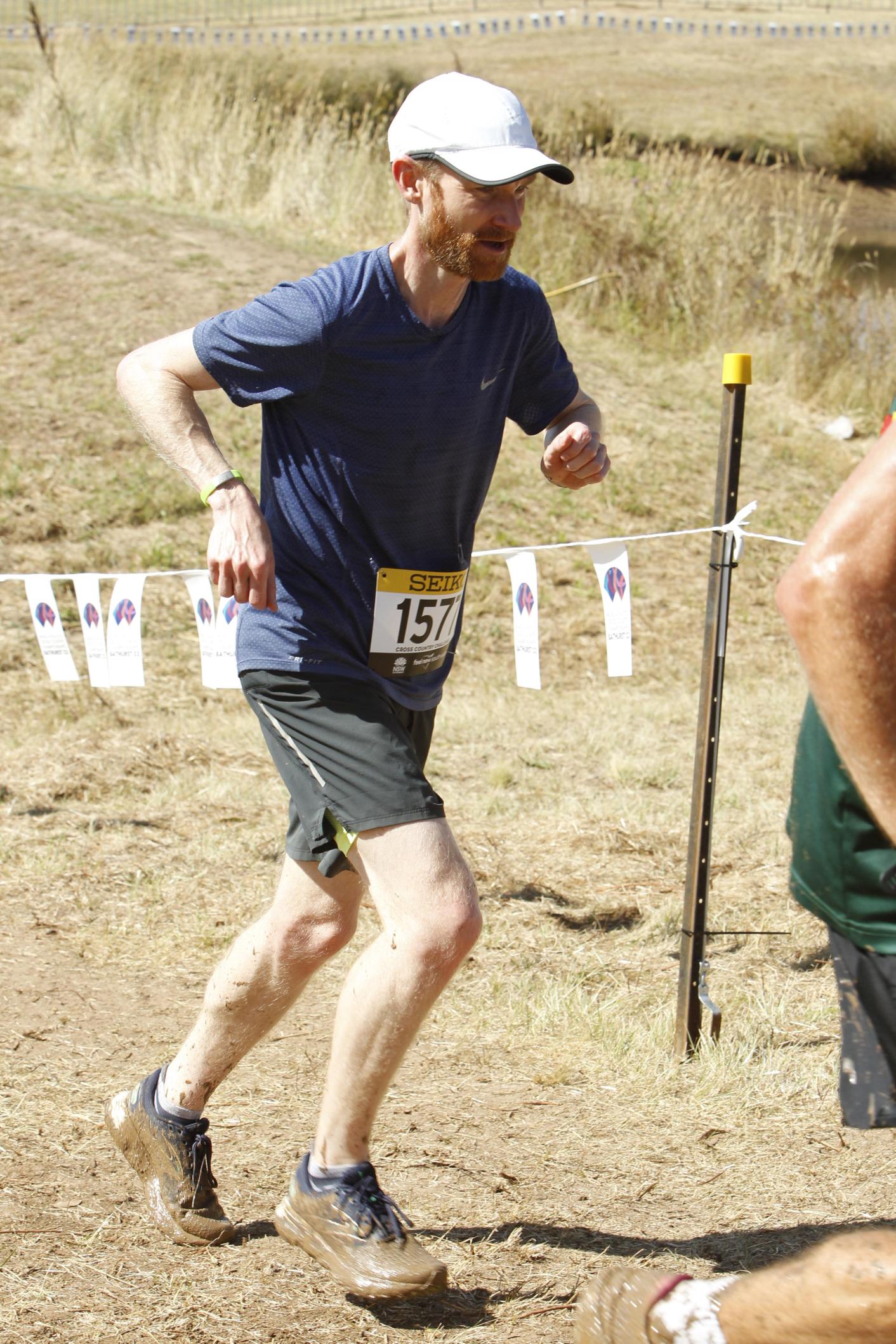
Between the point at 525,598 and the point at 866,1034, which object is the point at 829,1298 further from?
the point at 525,598

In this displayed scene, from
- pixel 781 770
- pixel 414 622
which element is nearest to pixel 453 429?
pixel 414 622

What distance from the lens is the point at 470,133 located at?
8.22 feet

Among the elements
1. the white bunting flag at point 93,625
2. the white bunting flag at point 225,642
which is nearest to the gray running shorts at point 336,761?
the white bunting flag at point 225,642

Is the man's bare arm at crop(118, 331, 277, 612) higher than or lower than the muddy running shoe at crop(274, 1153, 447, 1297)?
higher

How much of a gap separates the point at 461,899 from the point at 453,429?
2.93 ft

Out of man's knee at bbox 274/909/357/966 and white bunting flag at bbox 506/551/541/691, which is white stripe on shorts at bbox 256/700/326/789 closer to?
man's knee at bbox 274/909/357/966

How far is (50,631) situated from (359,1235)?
9.85 ft

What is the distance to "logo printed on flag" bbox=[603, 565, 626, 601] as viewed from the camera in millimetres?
4641

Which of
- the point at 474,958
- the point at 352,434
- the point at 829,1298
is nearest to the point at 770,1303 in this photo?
the point at 829,1298

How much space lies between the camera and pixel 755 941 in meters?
4.38

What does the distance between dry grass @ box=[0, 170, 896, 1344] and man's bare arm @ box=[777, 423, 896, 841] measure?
142 cm

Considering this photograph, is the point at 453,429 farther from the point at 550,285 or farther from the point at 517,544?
the point at 550,285

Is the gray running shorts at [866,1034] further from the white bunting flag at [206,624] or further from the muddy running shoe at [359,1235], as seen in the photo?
the white bunting flag at [206,624]

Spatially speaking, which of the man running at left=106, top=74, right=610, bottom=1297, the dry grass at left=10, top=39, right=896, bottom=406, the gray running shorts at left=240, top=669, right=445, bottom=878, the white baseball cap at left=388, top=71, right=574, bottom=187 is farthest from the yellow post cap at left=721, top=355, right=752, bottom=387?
the dry grass at left=10, top=39, right=896, bottom=406
